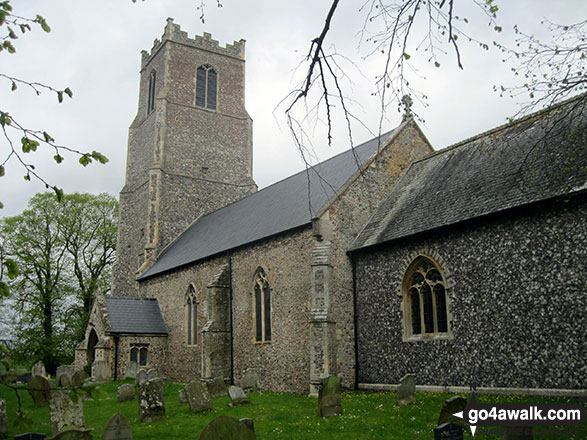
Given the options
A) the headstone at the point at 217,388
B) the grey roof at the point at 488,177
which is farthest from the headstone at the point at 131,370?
the grey roof at the point at 488,177

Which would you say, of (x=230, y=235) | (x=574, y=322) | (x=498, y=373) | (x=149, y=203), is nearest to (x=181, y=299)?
(x=230, y=235)

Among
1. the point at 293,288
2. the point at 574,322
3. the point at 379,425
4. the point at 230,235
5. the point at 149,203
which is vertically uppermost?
the point at 149,203

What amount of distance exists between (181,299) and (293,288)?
26.8ft

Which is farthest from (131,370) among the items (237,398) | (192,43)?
(192,43)

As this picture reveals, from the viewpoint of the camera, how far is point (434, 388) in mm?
12484

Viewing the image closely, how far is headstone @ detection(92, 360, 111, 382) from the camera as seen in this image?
69.0 ft

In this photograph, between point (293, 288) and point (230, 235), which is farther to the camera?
point (230, 235)

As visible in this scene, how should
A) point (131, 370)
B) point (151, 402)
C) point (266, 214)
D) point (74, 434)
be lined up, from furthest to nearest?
point (131, 370)
point (266, 214)
point (151, 402)
point (74, 434)

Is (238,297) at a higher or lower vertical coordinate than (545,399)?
higher

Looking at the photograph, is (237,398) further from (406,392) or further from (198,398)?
(406,392)

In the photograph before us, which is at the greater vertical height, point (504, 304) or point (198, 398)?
point (504, 304)

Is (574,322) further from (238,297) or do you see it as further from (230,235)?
(230,235)

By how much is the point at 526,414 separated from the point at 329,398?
3950 mm

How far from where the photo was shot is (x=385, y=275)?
1456 centimetres
